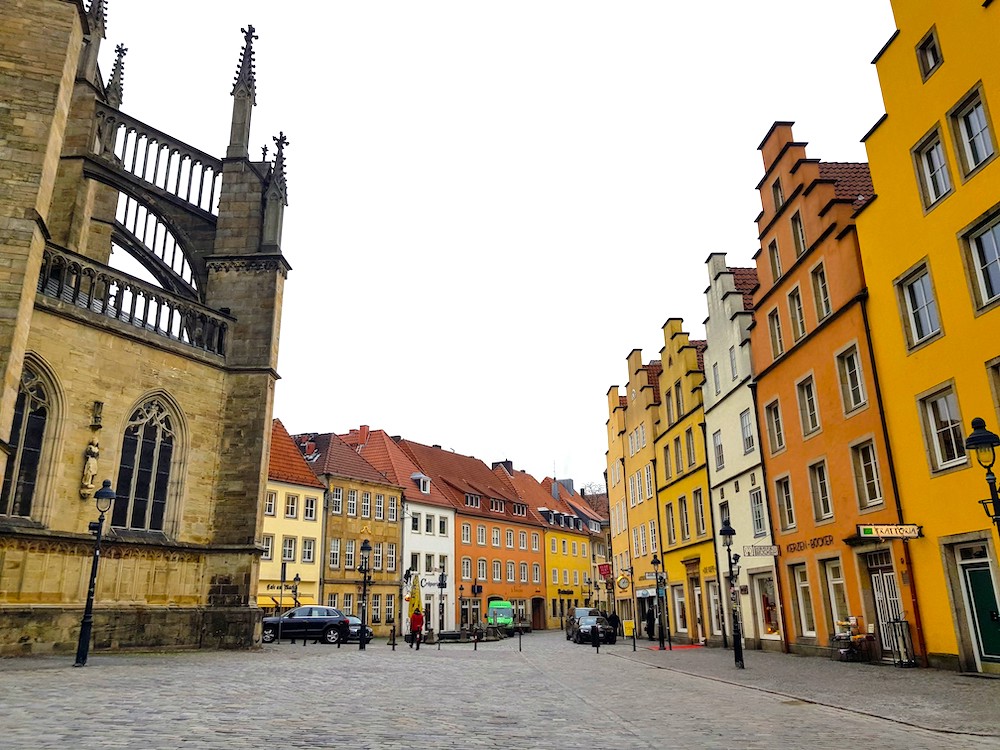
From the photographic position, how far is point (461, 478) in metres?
71.8

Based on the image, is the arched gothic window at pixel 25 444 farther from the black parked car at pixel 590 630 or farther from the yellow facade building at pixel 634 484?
the yellow facade building at pixel 634 484

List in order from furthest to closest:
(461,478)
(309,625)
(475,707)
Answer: (461,478), (309,625), (475,707)

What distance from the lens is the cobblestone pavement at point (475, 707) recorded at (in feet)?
25.0

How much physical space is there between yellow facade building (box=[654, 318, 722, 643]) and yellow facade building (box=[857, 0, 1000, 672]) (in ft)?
46.2

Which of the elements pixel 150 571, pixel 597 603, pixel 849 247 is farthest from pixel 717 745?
pixel 597 603

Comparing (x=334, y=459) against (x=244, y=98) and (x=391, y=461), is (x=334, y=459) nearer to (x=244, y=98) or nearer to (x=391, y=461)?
(x=391, y=461)

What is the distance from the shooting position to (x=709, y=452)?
105 feet

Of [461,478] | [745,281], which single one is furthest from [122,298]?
[461,478]

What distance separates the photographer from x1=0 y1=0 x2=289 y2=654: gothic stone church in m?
18.1

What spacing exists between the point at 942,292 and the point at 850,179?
8.69 m

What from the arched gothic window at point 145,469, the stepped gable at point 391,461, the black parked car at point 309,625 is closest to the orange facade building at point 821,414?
the black parked car at point 309,625

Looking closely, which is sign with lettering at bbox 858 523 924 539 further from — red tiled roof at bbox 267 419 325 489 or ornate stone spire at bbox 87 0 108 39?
red tiled roof at bbox 267 419 325 489

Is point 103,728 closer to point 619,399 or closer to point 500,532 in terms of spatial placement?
point 619,399

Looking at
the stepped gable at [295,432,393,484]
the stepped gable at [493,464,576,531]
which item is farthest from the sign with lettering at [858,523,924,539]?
the stepped gable at [493,464,576,531]
